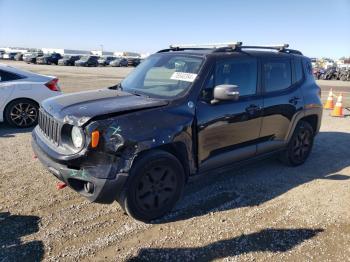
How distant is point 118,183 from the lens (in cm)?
347

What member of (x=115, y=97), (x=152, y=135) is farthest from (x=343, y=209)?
(x=115, y=97)

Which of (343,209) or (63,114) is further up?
(63,114)

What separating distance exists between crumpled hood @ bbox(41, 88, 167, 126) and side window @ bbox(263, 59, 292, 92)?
6.14ft

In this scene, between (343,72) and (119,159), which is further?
(343,72)

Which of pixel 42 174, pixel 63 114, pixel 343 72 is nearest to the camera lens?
pixel 63 114

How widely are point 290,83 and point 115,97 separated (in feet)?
9.64

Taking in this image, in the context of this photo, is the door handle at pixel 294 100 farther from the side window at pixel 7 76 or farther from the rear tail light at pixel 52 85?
the side window at pixel 7 76

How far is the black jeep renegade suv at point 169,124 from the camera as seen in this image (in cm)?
348

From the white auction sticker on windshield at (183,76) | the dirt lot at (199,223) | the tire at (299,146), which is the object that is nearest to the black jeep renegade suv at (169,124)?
the white auction sticker on windshield at (183,76)

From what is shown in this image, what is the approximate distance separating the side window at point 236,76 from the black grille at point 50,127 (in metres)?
1.78

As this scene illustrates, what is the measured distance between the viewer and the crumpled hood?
140 inches

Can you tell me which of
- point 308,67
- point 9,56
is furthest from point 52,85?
point 9,56

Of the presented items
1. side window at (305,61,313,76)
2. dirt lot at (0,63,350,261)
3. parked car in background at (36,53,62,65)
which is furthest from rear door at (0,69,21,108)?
parked car in background at (36,53,62,65)

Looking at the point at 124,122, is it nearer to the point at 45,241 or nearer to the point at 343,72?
the point at 45,241
